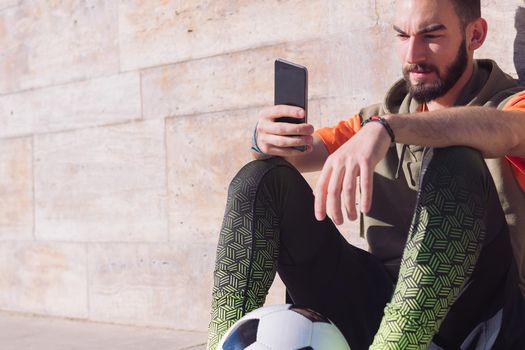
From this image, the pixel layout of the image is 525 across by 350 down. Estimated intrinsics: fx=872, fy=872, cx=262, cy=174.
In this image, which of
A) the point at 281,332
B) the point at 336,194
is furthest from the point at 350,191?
the point at 281,332

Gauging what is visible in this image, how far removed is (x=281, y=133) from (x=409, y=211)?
0.66 meters

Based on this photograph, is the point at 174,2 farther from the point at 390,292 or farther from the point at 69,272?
the point at 390,292

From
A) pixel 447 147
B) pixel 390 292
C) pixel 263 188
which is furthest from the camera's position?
pixel 390 292

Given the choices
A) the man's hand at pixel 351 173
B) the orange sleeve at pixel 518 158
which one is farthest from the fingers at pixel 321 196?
the orange sleeve at pixel 518 158

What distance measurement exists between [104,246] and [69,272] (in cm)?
39

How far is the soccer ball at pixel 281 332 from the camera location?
8.11 ft

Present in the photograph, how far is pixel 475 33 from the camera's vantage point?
3.22m

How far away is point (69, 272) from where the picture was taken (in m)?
5.49

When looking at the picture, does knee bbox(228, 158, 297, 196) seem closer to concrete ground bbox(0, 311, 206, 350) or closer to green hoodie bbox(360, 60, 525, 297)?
green hoodie bbox(360, 60, 525, 297)

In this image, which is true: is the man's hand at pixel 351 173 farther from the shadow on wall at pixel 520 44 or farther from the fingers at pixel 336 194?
the shadow on wall at pixel 520 44

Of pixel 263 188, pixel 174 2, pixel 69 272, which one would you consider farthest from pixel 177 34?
pixel 263 188

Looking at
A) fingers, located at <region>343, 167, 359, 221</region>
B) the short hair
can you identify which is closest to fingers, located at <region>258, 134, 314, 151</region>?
fingers, located at <region>343, 167, 359, 221</region>

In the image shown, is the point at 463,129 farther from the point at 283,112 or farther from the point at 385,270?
the point at 385,270

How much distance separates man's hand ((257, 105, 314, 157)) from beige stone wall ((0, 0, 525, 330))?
132 centimetres
